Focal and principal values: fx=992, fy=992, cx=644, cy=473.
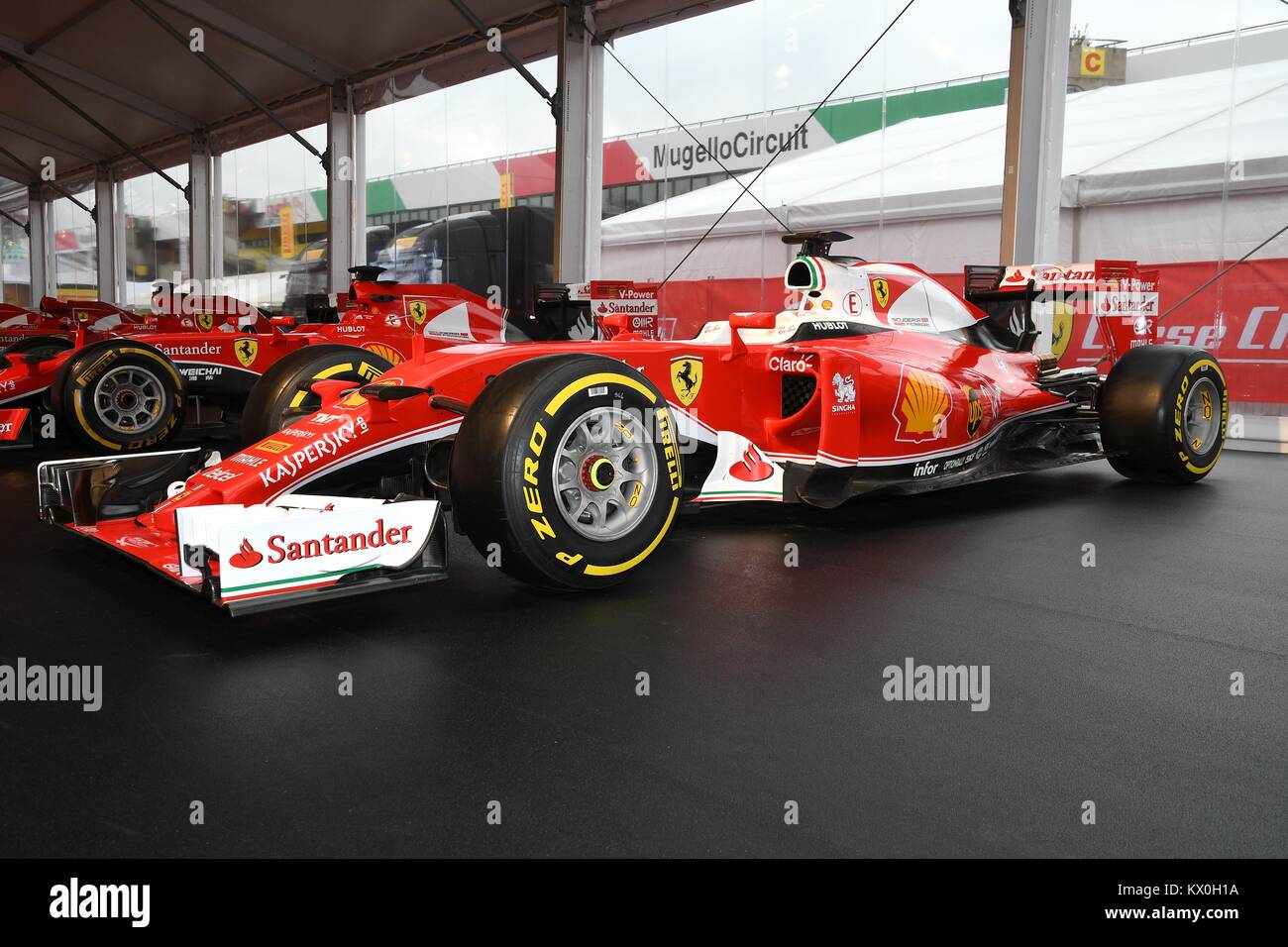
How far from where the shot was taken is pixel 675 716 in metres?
2.54

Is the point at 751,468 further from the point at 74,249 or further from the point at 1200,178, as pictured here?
the point at 74,249

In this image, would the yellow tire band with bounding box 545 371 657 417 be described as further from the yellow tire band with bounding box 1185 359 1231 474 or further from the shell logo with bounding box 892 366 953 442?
the yellow tire band with bounding box 1185 359 1231 474

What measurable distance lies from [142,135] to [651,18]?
1548 centimetres

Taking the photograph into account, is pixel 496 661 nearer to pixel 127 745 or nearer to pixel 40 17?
pixel 127 745

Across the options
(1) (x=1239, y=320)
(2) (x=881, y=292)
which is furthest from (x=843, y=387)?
(1) (x=1239, y=320)

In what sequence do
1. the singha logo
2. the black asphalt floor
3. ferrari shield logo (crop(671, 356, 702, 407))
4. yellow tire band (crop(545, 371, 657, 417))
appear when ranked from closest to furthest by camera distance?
the black asphalt floor < yellow tire band (crop(545, 371, 657, 417)) < ferrari shield logo (crop(671, 356, 702, 407)) < the singha logo

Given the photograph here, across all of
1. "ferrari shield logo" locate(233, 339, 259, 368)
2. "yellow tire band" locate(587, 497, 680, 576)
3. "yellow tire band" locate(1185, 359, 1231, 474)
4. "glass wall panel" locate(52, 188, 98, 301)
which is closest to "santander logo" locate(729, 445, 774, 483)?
"yellow tire band" locate(587, 497, 680, 576)

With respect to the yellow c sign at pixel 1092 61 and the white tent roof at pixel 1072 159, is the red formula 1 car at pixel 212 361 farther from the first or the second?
the yellow c sign at pixel 1092 61

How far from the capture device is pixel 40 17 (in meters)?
16.4

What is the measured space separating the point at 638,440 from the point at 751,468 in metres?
1.07

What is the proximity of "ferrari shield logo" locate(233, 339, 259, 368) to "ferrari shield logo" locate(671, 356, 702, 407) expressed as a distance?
572cm

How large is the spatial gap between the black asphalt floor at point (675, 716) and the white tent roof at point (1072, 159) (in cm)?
648

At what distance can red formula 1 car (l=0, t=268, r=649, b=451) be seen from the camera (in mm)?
5578

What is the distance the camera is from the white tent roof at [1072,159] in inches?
365
